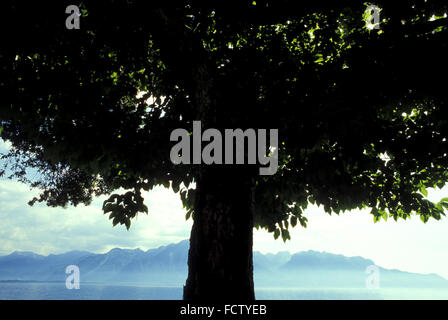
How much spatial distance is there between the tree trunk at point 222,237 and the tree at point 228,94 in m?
0.02

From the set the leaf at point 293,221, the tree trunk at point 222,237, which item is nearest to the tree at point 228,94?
the tree trunk at point 222,237

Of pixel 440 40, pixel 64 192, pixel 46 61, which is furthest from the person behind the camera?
pixel 64 192

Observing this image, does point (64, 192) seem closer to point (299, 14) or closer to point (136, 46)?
point (136, 46)

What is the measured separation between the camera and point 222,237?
3518 mm

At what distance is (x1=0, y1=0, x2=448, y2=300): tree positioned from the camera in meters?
4.02

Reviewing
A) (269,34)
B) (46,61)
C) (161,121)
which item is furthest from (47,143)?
(269,34)

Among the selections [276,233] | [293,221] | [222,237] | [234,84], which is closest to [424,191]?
[293,221]

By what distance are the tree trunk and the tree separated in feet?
0.05

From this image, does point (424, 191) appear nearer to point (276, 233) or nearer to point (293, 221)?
point (293, 221)

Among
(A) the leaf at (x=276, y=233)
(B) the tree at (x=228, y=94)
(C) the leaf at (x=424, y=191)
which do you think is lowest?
(A) the leaf at (x=276, y=233)

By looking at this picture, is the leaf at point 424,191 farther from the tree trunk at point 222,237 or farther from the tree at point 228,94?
the tree trunk at point 222,237

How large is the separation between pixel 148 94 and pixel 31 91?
2548 millimetres

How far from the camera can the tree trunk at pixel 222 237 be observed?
3314 mm

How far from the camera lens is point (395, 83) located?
5227mm
